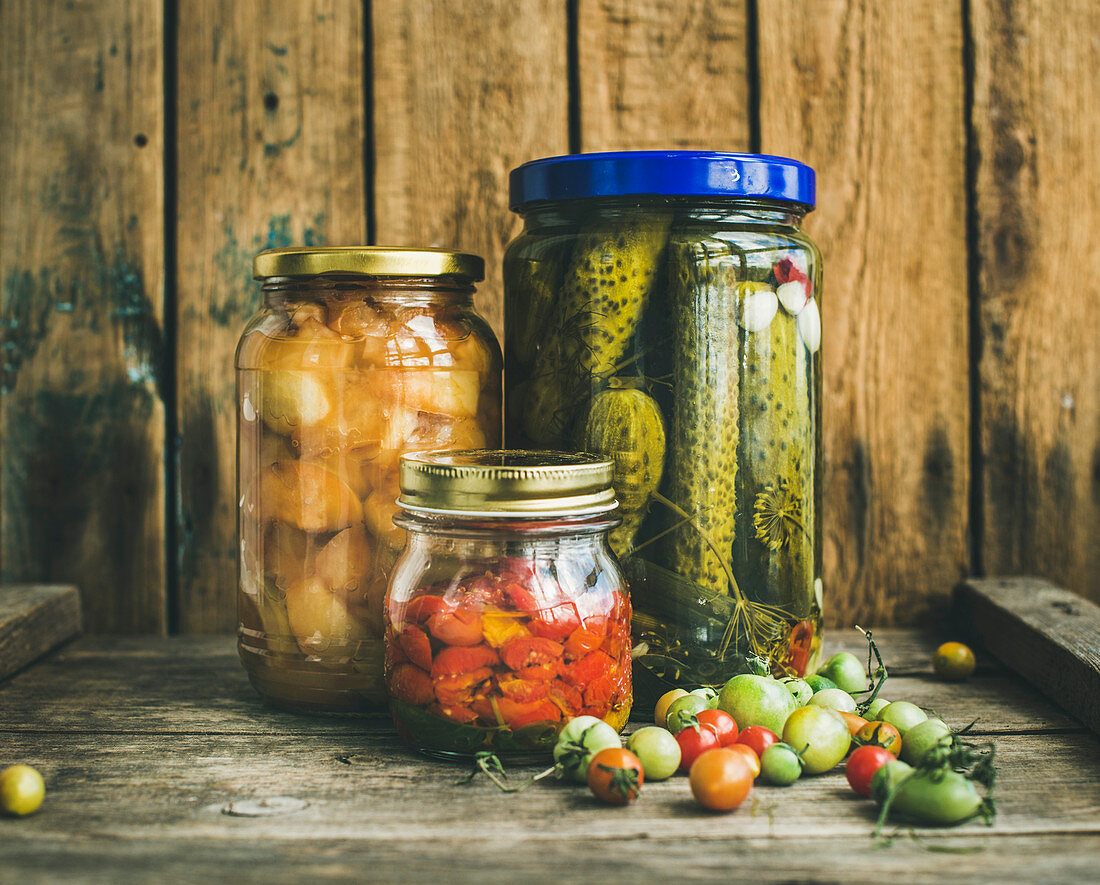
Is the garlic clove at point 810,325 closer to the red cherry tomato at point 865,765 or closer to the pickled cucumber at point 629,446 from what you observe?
the pickled cucumber at point 629,446

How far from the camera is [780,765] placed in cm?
68

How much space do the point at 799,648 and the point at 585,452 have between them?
260 mm

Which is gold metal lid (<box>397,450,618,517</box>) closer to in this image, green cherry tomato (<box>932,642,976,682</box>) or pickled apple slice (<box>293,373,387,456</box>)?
pickled apple slice (<box>293,373,387,456</box>)

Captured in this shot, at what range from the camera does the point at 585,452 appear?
82 centimetres

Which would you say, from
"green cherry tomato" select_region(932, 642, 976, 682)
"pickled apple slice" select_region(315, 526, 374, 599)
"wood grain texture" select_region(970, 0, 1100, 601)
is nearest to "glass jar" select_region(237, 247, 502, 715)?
"pickled apple slice" select_region(315, 526, 374, 599)

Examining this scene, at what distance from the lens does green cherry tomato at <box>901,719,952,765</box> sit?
27.3 inches

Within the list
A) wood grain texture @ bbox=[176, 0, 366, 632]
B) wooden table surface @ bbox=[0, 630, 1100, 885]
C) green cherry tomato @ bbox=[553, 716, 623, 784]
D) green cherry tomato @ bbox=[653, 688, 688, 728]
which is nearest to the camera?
wooden table surface @ bbox=[0, 630, 1100, 885]

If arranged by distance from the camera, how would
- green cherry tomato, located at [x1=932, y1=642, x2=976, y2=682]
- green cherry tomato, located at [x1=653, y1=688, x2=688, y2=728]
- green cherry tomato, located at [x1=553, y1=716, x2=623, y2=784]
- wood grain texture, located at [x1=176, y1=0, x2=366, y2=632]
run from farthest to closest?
wood grain texture, located at [x1=176, y1=0, x2=366, y2=632]
green cherry tomato, located at [x1=932, y1=642, x2=976, y2=682]
green cherry tomato, located at [x1=653, y1=688, x2=688, y2=728]
green cherry tomato, located at [x1=553, y1=716, x2=623, y2=784]

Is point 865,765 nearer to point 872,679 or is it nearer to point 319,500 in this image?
point 872,679

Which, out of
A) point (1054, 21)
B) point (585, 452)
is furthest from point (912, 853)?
point (1054, 21)

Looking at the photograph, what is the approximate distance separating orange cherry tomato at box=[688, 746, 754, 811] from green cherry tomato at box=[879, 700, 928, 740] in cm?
16

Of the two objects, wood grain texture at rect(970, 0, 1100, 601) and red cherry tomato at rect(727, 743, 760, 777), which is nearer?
red cherry tomato at rect(727, 743, 760, 777)

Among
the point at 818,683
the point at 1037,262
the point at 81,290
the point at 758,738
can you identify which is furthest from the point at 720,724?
the point at 81,290

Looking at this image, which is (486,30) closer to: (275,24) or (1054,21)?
(275,24)
